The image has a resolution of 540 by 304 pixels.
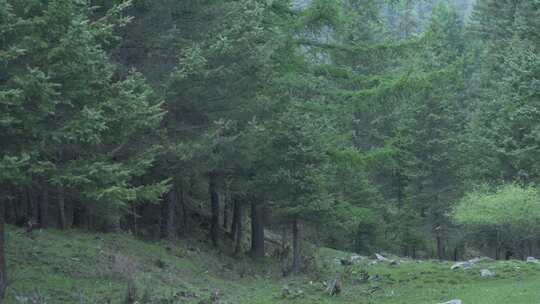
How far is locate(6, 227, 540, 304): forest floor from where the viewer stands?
14787mm

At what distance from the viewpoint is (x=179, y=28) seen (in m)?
21.0

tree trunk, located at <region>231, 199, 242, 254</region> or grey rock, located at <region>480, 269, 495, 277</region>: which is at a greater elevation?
tree trunk, located at <region>231, 199, 242, 254</region>

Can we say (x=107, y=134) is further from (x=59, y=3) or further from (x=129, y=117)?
(x=59, y=3)

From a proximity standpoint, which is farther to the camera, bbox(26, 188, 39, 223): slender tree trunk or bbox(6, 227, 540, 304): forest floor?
bbox(26, 188, 39, 223): slender tree trunk

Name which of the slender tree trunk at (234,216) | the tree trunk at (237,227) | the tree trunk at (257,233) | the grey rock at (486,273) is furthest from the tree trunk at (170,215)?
the grey rock at (486,273)

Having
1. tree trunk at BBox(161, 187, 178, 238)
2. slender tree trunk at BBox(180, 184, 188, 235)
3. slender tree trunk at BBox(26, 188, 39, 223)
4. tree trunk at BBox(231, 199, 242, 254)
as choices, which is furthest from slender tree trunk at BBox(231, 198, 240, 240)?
slender tree trunk at BBox(26, 188, 39, 223)

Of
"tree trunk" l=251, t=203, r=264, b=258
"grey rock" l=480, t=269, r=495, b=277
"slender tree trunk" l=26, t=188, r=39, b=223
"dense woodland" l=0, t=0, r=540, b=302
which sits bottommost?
"grey rock" l=480, t=269, r=495, b=277

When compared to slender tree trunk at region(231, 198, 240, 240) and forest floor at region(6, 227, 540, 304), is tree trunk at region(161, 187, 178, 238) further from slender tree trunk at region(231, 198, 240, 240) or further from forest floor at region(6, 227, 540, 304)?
slender tree trunk at region(231, 198, 240, 240)

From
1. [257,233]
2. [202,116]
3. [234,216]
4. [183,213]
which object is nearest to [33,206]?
[202,116]

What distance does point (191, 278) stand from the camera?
18.9m

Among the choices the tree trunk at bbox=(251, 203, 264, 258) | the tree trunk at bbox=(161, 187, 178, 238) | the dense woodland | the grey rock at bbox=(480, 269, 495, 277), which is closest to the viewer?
the dense woodland

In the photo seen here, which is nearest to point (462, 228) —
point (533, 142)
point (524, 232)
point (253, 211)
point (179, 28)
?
point (533, 142)

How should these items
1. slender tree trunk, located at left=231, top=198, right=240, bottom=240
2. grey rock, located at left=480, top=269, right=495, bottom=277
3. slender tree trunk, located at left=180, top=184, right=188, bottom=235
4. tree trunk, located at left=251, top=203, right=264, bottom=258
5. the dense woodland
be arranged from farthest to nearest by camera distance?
slender tree trunk, located at left=231, top=198, right=240, bottom=240 → slender tree trunk, located at left=180, top=184, right=188, bottom=235 → tree trunk, located at left=251, top=203, right=264, bottom=258 → grey rock, located at left=480, top=269, right=495, bottom=277 → the dense woodland

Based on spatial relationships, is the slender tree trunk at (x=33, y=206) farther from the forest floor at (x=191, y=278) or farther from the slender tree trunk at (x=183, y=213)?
the slender tree trunk at (x=183, y=213)
